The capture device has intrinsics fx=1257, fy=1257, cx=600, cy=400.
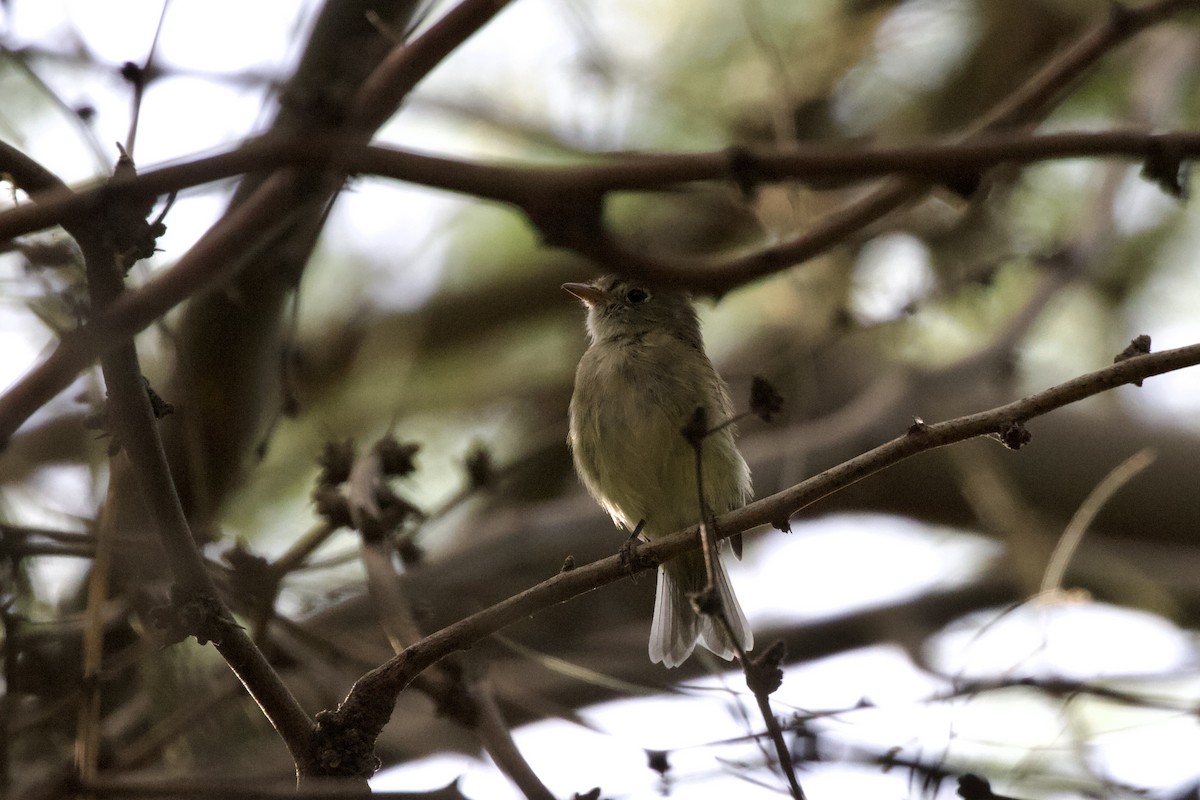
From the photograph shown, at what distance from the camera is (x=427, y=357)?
725 centimetres

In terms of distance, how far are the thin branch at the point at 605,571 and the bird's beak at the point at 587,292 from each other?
2.89 meters

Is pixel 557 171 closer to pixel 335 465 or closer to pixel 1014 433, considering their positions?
pixel 1014 433

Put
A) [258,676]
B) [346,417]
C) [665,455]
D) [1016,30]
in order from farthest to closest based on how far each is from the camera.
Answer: [1016,30] → [346,417] → [665,455] → [258,676]

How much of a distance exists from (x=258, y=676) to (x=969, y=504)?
5.04m

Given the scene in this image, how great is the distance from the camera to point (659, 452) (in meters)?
4.62

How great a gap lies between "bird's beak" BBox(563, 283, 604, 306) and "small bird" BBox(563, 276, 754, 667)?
491 millimetres

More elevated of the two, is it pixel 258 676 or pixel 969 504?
pixel 969 504

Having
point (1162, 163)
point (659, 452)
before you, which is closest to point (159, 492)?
point (1162, 163)

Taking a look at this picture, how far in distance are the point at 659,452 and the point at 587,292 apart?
4.23ft

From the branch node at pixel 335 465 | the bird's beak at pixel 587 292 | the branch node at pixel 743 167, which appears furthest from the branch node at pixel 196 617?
the bird's beak at pixel 587 292

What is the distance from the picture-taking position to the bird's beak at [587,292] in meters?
5.66

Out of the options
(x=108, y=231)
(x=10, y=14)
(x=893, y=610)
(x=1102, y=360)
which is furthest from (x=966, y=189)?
(x=1102, y=360)

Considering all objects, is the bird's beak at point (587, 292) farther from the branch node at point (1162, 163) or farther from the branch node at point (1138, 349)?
the branch node at point (1162, 163)

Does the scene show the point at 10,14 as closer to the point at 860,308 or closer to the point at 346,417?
the point at 346,417
